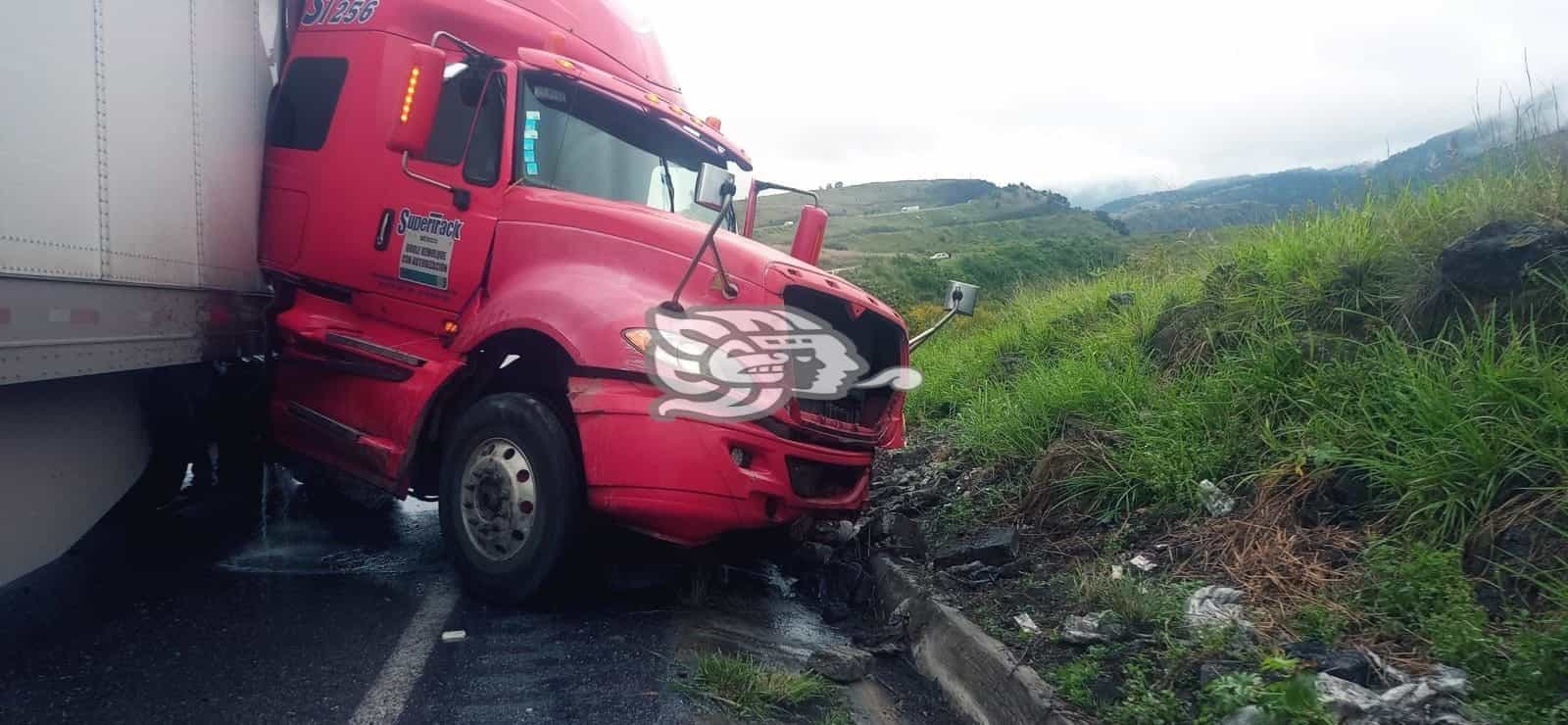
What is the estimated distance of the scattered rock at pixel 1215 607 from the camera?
372cm

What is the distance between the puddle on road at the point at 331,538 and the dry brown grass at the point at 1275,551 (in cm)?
383

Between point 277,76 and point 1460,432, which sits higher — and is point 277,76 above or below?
above

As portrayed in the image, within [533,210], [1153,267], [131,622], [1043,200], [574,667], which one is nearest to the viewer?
[574,667]

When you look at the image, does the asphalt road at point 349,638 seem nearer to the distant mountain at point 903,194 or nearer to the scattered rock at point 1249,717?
the scattered rock at point 1249,717

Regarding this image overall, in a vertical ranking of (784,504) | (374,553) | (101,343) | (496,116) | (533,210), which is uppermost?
(496,116)

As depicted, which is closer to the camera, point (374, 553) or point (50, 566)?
point (50, 566)

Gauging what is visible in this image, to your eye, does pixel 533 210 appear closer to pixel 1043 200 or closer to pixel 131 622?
pixel 131 622

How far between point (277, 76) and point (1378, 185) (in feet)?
20.9

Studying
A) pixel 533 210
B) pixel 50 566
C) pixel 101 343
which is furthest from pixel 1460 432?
pixel 50 566

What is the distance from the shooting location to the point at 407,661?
4.05 meters

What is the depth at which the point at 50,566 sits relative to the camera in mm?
5309

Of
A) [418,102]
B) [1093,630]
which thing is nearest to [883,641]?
[1093,630]

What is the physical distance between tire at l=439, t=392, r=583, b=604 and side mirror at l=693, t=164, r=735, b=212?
3.85ft

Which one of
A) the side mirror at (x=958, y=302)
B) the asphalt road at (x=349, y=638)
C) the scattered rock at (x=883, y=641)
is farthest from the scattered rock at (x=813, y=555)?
the side mirror at (x=958, y=302)
